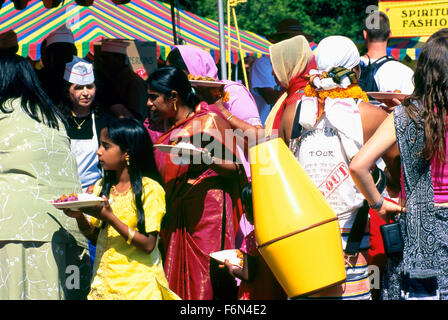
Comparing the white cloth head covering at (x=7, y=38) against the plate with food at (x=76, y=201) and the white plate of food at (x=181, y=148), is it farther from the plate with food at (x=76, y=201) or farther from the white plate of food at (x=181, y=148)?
the plate with food at (x=76, y=201)

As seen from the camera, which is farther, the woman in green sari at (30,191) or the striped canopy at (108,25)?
the striped canopy at (108,25)

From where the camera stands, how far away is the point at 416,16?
9555 millimetres

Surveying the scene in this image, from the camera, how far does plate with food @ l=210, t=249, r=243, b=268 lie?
412 centimetres

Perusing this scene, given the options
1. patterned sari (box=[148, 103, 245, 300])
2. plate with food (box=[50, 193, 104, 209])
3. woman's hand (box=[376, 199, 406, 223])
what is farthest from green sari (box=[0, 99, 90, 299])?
woman's hand (box=[376, 199, 406, 223])

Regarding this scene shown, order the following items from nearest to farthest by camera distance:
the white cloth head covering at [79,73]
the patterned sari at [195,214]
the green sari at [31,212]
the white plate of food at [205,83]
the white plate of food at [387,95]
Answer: the green sari at [31,212], the patterned sari at [195,214], the white plate of food at [387,95], the white plate of food at [205,83], the white cloth head covering at [79,73]

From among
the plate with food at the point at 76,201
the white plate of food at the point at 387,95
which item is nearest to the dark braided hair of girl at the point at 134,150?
the plate with food at the point at 76,201

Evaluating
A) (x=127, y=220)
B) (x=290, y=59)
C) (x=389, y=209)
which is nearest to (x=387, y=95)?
(x=290, y=59)

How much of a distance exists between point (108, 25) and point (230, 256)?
154 inches

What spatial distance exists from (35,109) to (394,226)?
6.49ft

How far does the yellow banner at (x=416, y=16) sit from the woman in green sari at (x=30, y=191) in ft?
20.9

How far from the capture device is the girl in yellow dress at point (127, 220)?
389cm

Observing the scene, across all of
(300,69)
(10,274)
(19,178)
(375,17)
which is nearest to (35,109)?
(19,178)

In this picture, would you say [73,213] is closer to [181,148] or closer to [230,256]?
[181,148]

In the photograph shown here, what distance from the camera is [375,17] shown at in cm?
622
